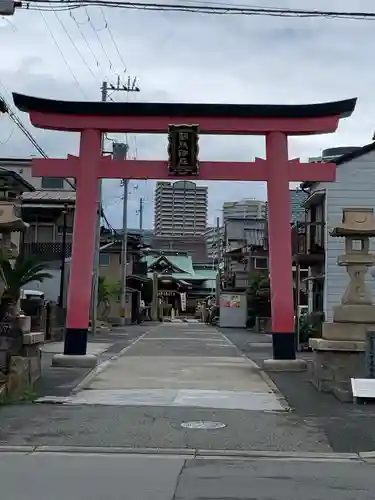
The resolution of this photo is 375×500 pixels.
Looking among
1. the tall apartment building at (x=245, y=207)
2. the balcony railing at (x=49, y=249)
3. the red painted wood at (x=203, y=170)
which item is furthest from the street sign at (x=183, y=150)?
the tall apartment building at (x=245, y=207)

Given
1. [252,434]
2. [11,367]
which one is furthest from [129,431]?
[11,367]

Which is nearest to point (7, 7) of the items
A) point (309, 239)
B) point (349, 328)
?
point (349, 328)

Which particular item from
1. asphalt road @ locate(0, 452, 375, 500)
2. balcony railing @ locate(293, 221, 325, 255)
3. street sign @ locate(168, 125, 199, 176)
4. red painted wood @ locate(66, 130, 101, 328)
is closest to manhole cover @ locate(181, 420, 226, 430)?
asphalt road @ locate(0, 452, 375, 500)

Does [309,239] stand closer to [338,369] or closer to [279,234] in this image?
[279,234]

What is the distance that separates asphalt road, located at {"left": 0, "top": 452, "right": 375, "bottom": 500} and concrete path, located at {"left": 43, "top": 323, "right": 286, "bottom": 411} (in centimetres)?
420

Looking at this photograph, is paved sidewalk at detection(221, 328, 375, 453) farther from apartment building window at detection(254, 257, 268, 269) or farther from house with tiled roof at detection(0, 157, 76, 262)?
apartment building window at detection(254, 257, 268, 269)

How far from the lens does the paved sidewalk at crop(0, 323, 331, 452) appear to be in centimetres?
975

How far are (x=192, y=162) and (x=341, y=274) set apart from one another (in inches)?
565

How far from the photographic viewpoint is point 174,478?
25.1 feet

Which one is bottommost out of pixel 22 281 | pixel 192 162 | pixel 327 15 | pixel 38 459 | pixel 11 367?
pixel 38 459

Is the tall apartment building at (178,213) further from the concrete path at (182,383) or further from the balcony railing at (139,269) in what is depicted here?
the concrete path at (182,383)

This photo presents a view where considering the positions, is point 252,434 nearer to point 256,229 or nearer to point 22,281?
point 22,281

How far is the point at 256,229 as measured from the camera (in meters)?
74.9

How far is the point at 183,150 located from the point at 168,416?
355 inches
